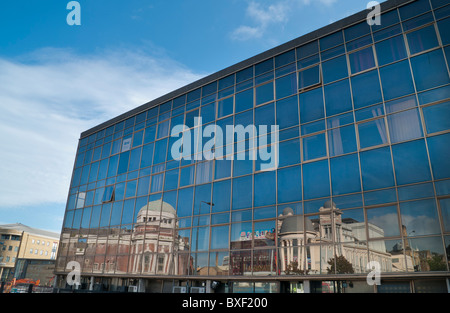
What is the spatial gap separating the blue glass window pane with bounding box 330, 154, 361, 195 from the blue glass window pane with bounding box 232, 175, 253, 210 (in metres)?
5.07

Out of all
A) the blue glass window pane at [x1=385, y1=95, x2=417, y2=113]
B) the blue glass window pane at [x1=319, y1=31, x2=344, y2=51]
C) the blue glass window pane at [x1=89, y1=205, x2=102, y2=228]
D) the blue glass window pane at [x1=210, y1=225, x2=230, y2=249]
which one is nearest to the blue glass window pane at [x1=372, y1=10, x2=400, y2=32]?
the blue glass window pane at [x1=319, y1=31, x2=344, y2=51]

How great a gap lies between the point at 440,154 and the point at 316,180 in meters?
5.64

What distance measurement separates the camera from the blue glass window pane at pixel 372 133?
53.3 feet

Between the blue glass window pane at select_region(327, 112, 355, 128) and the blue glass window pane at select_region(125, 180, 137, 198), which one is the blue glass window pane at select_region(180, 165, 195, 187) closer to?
the blue glass window pane at select_region(125, 180, 137, 198)

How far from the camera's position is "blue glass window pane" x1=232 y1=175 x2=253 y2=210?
1978 cm

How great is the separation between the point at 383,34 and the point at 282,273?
45.7 feet

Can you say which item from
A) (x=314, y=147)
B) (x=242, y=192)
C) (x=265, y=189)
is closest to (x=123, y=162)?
(x=242, y=192)

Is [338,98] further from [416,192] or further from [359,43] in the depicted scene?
[416,192]

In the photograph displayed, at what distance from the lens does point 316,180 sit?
686 inches

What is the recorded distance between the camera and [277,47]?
2212 centimetres

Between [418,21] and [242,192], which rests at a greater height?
[418,21]

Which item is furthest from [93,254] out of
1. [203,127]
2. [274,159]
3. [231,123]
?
[274,159]

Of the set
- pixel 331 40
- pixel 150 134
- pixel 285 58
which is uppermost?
pixel 285 58
